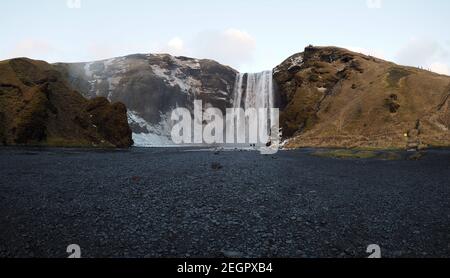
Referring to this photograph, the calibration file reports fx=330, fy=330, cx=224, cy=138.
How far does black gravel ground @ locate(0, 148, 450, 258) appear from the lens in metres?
11.3

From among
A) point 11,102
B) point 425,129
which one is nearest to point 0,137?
point 11,102

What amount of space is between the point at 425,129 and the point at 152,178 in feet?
220

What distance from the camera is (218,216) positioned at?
1485cm

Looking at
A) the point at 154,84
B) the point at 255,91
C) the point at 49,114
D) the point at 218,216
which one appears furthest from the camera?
the point at 154,84

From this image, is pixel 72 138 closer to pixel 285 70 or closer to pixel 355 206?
pixel 355 206

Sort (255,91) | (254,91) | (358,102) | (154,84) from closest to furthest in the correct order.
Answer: (358,102) → (255,91) → (254,91) → (154,84)

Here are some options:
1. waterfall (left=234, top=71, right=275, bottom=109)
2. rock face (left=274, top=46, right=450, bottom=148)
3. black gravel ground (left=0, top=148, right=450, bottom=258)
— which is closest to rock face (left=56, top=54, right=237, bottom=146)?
waterfall (left=234, top=71, right=275, bottom=109)

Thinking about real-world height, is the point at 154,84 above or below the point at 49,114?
above

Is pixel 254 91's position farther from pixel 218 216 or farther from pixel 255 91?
pixel 218 216

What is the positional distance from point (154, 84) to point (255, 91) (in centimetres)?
4357

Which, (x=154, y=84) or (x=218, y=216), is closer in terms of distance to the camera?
(x=218, y=216)

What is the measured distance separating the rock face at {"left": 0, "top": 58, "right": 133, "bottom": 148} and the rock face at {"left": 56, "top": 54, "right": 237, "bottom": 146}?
124ft

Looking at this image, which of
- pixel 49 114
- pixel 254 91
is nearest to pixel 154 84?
pixel 254 91

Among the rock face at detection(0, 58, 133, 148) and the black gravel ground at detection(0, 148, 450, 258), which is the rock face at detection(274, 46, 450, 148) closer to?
the rock face at detection(0, 58, 133, 148)
